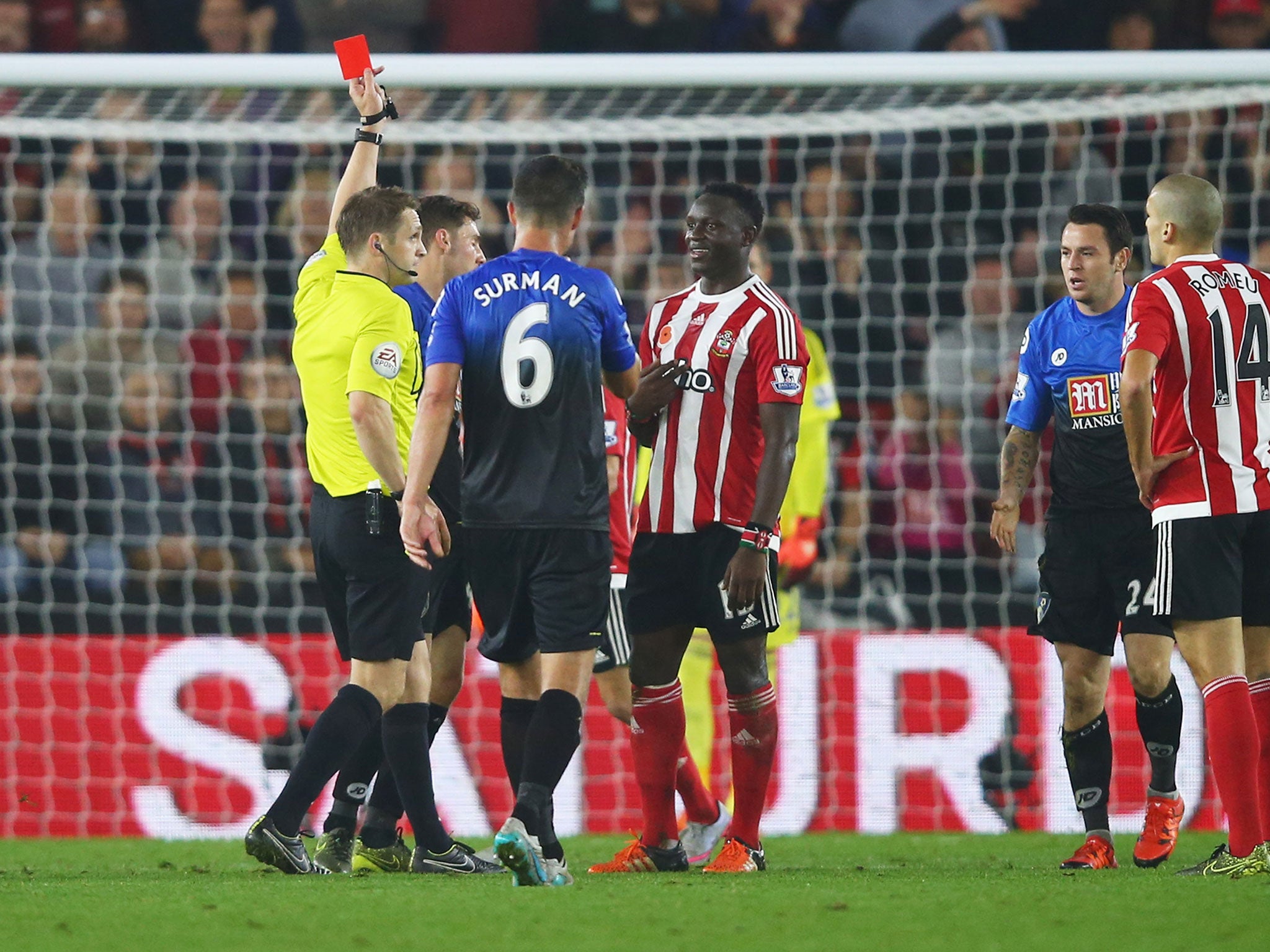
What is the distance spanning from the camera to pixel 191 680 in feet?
23.8

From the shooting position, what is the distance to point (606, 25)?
10.7m

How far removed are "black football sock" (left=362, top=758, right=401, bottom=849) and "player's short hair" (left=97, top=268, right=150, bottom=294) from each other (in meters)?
4.36

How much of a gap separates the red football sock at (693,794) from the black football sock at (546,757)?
3.95ft

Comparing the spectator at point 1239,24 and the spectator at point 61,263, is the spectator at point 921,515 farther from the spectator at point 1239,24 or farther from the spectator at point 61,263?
the spectator at point 61,263

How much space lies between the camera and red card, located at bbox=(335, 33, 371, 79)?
5723 millimetres

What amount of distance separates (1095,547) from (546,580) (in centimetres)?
185

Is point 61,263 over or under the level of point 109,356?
over

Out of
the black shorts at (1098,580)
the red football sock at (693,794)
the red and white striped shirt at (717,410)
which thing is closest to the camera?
the red and white striped shirt at (717,410)

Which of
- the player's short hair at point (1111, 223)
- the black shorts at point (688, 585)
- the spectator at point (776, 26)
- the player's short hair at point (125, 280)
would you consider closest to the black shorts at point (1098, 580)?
the player's short hair at point (1111, 223)

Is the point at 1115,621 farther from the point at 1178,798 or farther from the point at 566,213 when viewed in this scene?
the point at 566,213

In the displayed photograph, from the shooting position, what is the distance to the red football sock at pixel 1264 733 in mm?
4961

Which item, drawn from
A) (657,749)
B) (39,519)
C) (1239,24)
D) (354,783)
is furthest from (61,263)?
(1239,24)

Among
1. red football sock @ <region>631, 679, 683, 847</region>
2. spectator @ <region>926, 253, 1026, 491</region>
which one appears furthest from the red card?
spectator @ <region>926, 253, 1026, 491</region>

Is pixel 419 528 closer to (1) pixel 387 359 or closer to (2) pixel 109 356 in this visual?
(1) pixel 387 359
